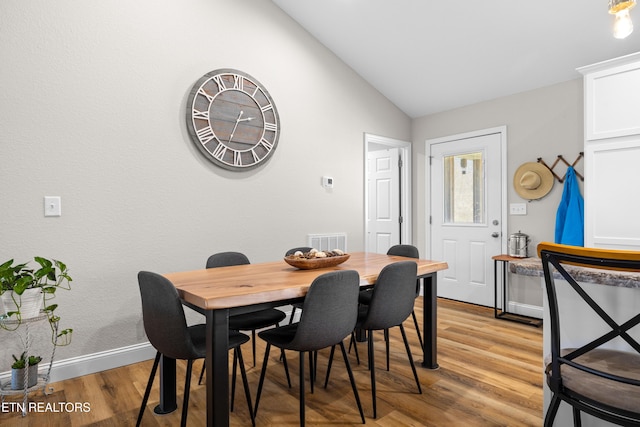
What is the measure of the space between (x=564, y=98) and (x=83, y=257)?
4373 mm

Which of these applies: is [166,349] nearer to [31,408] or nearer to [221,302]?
[221,302]

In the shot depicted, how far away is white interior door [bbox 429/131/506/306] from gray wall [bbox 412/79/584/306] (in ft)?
0.45

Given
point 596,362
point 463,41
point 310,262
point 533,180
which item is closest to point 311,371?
point 310,262

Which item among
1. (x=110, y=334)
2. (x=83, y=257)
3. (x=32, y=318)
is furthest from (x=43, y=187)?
(x=110, y=334)

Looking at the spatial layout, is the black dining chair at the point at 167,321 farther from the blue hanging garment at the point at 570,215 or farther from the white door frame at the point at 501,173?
the white door frame at the point at 501,173

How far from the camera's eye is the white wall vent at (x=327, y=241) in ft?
12.6

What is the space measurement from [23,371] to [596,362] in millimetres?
2830

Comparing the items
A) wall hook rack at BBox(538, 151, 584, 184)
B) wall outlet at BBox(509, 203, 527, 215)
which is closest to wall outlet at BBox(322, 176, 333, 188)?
wall outlet at BBox(509, 203, 527, 215)

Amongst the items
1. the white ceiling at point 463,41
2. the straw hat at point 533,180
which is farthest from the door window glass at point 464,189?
the white ceiling at point 463,41

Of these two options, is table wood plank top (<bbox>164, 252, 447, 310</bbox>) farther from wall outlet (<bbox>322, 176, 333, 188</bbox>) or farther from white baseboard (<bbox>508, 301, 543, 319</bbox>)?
white baseboard (<bbox>508, 301, 543, 319</bbox>)

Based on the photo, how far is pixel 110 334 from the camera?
268 cm

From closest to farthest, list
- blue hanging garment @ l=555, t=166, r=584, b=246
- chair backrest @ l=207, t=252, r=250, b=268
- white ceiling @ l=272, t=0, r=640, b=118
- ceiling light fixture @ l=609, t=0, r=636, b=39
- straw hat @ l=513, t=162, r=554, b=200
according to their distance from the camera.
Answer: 1. ceiling light fixture @ l=609, t=0, r=636, b=39
2. chair backrest @ l=207, t=252, r=250, b=268
3. white ceiling @ l=272, t=0, r=640, b=118
4. blue hanging garment @ l=555, t=166, r=584, b=246
5. straw hat @ l=513, t=162, r=554, b=200

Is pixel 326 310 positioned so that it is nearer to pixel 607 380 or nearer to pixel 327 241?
pixel 607 380

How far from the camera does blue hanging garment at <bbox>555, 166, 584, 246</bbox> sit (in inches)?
131
